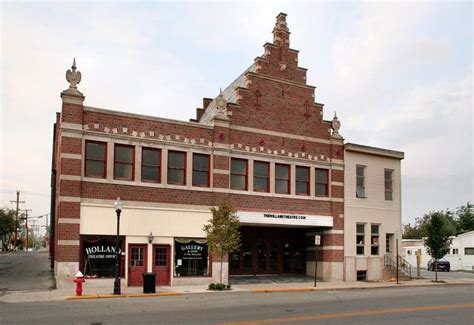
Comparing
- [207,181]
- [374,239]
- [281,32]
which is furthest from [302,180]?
[281,32]

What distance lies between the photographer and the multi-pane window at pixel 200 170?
2903cm

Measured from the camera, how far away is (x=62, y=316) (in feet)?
50.2

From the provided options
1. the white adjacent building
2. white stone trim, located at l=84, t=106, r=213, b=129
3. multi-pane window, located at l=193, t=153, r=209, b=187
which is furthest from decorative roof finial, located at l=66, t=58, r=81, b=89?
the white adjacent building

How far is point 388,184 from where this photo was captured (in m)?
37.1

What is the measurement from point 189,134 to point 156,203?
4062mm

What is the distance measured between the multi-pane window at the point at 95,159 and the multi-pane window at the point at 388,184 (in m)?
19.5

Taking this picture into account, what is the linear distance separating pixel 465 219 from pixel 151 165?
277 feet

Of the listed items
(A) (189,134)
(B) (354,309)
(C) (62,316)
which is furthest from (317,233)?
(C) (62,316)

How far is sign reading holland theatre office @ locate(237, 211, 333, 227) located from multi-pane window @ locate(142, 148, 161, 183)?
5020mm

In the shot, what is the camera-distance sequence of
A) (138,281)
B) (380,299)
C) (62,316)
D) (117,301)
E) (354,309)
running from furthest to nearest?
(138,281), (380,299), (117,301), (354,309), (62,316)

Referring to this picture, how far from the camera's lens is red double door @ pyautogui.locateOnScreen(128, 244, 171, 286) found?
26.4 metres

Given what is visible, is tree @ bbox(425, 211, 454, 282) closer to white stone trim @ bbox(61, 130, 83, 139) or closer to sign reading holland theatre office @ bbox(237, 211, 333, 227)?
sign reading holland theatre office @ bbox(237, 211, 333, 227)

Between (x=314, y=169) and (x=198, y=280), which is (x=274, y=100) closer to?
(x=314, y=169)

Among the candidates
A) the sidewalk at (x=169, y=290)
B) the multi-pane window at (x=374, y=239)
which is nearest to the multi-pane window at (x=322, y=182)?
the multi-pane window at (x=374, y=239)
